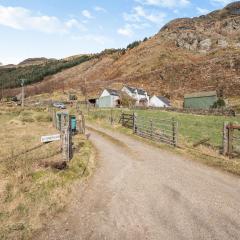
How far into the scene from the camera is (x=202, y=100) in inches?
2992

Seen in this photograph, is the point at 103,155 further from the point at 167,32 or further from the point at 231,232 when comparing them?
the point at 167,32

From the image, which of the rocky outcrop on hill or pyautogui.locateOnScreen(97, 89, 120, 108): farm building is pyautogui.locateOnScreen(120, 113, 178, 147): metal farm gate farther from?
the rocky outcrop on hill

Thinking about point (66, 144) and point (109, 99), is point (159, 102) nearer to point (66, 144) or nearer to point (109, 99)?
point (109, 99)

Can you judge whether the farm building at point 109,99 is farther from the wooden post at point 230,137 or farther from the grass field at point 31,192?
the grass field at point 31,192

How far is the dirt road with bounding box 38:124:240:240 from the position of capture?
7.51 m

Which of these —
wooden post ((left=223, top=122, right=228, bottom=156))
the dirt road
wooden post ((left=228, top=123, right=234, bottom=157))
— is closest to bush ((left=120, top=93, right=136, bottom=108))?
wooden post ((left=223, top=122, right=228, bottom=156))

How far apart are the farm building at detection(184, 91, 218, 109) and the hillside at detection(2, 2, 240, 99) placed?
23.1 m

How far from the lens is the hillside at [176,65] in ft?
370

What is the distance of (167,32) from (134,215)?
173m

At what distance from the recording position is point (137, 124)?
2694 centimetres

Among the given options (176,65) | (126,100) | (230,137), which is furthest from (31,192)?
(176,65)

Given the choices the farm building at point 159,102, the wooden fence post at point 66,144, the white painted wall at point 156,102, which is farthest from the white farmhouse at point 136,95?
the wooden fence post at point 66,144

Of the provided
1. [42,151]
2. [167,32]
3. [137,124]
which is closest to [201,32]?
[167,32]

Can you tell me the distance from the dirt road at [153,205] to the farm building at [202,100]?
61.8m
